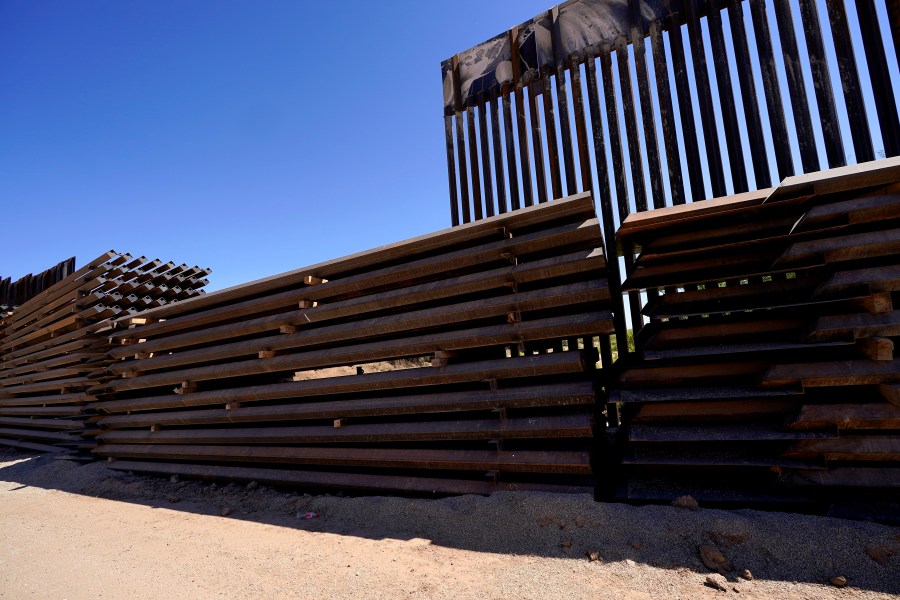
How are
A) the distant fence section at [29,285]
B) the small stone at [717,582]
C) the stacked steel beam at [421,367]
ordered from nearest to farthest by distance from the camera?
1. the small stone at [717,582]
2. the stacked steel beam at [421,367]
3. the distant fence section at [29,285]

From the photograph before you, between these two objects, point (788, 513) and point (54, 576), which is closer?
point (788, 513)

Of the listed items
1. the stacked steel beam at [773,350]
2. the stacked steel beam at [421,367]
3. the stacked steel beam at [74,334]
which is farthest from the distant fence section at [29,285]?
the stacked steel beam at [773,350]

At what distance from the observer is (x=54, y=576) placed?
3771 mm

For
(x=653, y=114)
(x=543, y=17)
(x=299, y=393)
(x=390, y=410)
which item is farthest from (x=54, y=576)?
(x=543, y=17)

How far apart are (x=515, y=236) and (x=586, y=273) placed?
0.82 metres

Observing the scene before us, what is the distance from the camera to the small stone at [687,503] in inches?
136

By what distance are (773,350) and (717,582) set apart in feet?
5.80

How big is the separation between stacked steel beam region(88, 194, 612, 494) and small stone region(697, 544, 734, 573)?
1.04m

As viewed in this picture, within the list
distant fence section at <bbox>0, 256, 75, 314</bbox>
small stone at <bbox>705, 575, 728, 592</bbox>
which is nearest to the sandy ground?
small stone at <bbox>705, 575, 728, 592</bbox>

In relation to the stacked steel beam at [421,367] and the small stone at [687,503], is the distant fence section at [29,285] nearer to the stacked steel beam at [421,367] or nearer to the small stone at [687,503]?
the stacked steel beam at [421,367]

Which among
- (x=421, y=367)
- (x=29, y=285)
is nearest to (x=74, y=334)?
(x=29, y=285)

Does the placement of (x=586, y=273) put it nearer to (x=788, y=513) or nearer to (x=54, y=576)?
(x=788, y=513)

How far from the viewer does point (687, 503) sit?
3.48 meters

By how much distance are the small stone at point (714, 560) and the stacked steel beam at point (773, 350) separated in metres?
0.69
